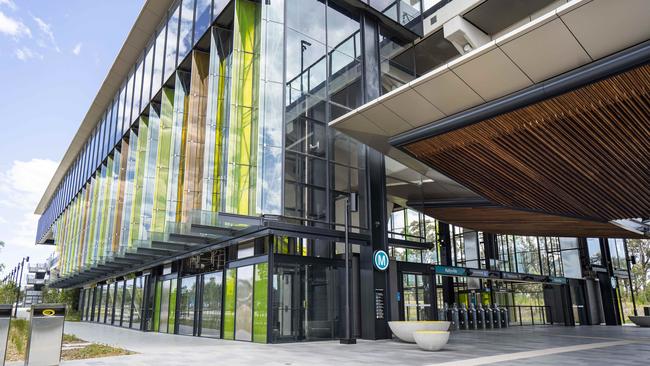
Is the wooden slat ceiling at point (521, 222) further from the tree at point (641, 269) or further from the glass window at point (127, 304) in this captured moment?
the tree at point (641, 269)

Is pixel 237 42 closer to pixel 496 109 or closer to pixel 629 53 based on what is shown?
pixel 496 109

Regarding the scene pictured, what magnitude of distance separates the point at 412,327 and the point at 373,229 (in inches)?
171

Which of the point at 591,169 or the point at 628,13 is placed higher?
the point at 628,13

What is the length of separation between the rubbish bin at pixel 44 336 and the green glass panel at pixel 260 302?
6.04 metres

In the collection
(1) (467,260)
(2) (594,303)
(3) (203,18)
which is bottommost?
(2) (594,303)

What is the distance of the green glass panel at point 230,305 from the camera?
16062 millimetres

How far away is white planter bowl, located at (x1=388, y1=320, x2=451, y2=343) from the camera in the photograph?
13.4 metres

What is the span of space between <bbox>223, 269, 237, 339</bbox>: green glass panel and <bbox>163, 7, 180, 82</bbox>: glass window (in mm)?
12833

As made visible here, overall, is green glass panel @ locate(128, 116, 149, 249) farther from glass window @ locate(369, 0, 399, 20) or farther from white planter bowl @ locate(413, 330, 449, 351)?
white planter bowl @ locate(413, 330, 449, 351)

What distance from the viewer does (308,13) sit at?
17.9 m

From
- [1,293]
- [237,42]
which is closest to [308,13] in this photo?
[237,42]

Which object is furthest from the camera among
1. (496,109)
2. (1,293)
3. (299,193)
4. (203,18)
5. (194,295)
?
(1,293)

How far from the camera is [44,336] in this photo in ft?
29.7

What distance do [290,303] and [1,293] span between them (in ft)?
125
